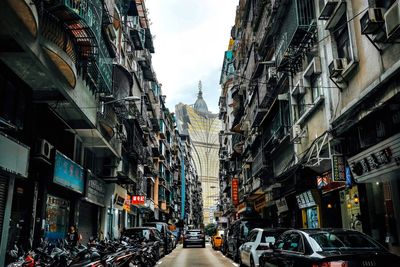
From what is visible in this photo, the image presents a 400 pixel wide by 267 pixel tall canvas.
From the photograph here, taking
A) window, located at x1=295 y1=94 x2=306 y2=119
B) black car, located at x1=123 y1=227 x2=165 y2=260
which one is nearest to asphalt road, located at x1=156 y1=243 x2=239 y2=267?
black car, located at x1=123 y1=227 x2=165 y2=260

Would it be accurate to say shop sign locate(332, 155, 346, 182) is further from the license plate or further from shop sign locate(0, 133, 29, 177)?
shop sign locate(0, 133, 29, 177)

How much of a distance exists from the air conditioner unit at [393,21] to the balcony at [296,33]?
6.17 m

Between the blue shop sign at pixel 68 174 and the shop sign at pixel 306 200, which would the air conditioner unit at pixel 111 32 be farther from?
the shop sign at pixel 306 200

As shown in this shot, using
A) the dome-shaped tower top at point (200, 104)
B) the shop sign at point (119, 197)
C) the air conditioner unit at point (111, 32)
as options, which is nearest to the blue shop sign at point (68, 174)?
the shop sign at point (119, 197)

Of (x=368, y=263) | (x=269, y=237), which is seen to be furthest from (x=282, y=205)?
(x=368, y=263)

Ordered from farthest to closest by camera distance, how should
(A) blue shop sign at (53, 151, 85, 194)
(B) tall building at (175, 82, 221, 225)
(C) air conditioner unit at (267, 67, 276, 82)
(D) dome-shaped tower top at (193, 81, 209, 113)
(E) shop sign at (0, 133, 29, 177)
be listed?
(D) dome-shaped tower top at (193, 81, 209, 113) → (B) tall building at (175, 82, 221, 225) → (C) air conditioner unit at (267, 67, 276, 82) → (A) blue shop sign at (53, 151, 85, 194) → (E) shop sign at (0, 133, 29, 177)

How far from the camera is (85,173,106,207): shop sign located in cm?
1962

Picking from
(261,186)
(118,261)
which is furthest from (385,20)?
(261,186)

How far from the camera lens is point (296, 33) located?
1523cm

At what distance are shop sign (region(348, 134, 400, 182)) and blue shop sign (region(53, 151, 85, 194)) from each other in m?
10.6

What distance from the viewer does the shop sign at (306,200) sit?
16.1 meters

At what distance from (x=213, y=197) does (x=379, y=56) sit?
150 metres

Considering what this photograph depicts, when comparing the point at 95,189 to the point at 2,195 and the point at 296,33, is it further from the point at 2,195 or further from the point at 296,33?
the point at 296,33

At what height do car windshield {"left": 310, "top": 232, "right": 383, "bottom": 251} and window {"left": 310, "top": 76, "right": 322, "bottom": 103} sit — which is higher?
window {"left": 310, "top": 76, "right": 322, "bottom": 103}
